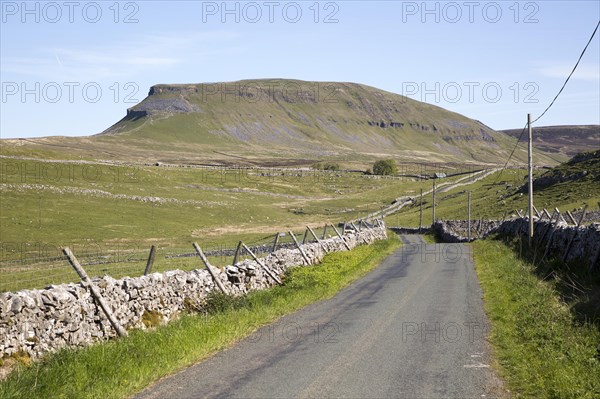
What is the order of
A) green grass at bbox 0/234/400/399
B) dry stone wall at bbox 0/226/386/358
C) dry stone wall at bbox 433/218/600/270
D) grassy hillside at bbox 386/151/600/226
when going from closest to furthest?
1. green grass at bbox 0/234/400/399
2. dry stone wall at bbox 0/226/386/358
3. dry stone wall at bbox 433/218/600/270
4. grassy hillside at bbox 386/151/600/226

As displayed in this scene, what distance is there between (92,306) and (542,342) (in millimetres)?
9773

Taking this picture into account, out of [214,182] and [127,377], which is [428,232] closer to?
[214,182]

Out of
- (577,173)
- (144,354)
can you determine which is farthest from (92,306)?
(577,173)

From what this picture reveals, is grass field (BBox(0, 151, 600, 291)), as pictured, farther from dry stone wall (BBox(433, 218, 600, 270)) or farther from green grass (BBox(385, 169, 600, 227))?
dry stone wall (BBox(433, 218, 600, 270))

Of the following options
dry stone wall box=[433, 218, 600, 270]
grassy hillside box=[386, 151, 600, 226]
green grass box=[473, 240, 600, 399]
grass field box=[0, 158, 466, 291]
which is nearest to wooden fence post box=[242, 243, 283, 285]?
green grass box=[473, 240, 600, 399]

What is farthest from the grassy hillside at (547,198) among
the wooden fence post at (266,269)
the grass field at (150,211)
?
the wooden fence post at (266,269)

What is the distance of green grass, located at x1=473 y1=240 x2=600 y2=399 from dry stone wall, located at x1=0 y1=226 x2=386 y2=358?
825cm

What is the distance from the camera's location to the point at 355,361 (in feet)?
45.4

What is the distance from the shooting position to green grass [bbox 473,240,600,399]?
11.7 metres

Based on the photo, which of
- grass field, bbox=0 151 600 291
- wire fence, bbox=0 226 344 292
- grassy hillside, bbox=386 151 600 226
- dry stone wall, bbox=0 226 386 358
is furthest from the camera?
grassy hillside, bbox=386 151 600 226

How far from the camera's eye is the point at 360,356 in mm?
14320

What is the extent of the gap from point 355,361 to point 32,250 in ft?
149

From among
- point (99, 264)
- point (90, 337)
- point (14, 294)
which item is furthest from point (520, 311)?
point (99, 264)

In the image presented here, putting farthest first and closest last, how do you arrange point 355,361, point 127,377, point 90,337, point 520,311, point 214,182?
point 214,182 < point 520,311 < point 90,337 < point 355,361 < point 127,377
